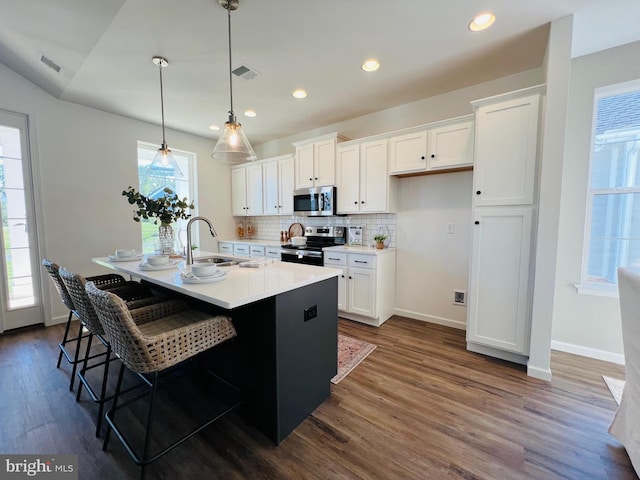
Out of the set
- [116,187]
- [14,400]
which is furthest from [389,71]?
[14,400]

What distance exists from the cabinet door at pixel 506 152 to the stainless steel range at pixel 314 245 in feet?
6.15

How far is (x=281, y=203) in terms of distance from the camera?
171 inches

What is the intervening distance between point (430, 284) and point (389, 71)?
2.38 metres

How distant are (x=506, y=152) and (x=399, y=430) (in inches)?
90.4

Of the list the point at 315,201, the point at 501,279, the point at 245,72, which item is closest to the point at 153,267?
the point at 245,72

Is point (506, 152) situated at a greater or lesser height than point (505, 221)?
greater

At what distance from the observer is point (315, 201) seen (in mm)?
3803

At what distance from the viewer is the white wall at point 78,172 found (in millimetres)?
3096

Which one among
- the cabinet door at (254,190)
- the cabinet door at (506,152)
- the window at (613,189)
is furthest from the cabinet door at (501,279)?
the cabinet door at (254,190)

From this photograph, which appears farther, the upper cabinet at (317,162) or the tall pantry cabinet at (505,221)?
the upper cabinet at (317,162)

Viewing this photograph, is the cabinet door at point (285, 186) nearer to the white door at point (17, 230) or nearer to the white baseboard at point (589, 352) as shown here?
the white door at point (17, 230)

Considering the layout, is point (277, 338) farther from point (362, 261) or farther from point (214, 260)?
point (362, 261)

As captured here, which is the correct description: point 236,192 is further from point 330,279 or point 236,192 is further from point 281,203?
point 330,279

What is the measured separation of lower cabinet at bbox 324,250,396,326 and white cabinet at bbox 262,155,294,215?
130 centimetres
